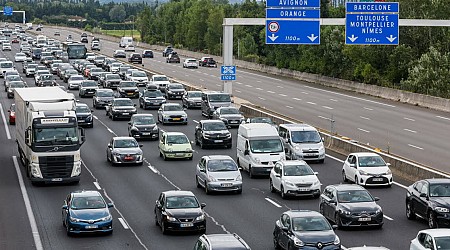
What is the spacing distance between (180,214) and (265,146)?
13.6 meters

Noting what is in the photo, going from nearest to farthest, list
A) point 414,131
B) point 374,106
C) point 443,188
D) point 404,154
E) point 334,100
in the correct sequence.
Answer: point 443,188 → point 404,154 → point 414,131 → point 374,106 → point 334,100

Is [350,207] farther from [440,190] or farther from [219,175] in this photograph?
[219,175]

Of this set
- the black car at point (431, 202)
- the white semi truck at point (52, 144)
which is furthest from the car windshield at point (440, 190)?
the white semi truck at point (52, 144)

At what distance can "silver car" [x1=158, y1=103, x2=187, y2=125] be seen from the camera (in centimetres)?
6369

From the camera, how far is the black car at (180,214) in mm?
31156

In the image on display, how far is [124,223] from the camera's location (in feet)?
110

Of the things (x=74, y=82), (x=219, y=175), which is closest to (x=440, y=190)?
(x=219, y=175)

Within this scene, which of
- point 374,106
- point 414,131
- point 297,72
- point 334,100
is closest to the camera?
point 414,131

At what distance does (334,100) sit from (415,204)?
49.7 meters

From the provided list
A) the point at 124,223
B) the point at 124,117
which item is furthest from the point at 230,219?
the point at 124,117

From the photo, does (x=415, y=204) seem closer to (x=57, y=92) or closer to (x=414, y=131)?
(x=57, y=92)

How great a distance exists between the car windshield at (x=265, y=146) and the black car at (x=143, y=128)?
42.8ft

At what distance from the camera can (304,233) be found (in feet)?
89.8

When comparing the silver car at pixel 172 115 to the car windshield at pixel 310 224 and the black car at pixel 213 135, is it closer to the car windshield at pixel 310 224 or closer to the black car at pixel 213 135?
the black car at pixel 213 135
